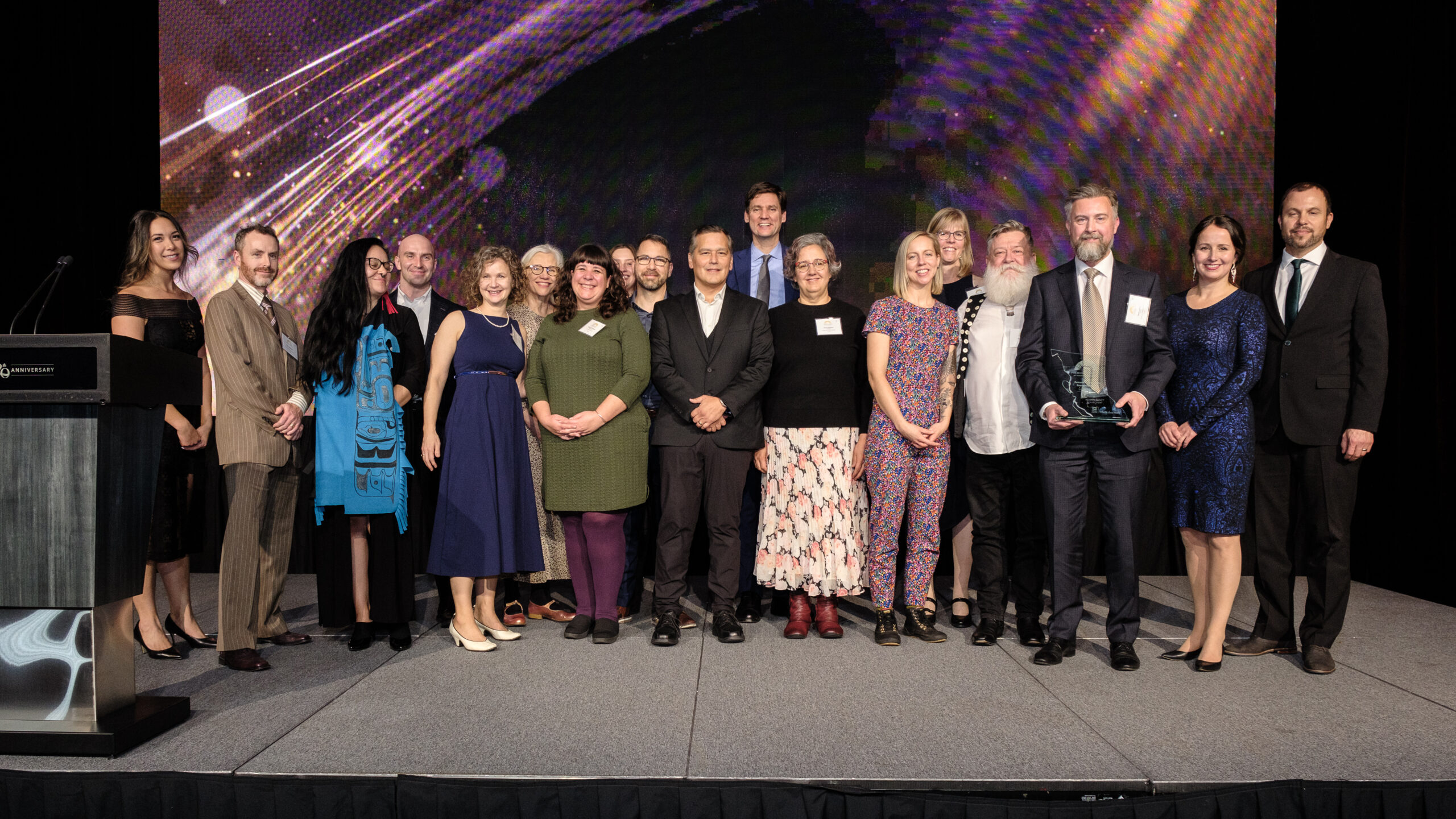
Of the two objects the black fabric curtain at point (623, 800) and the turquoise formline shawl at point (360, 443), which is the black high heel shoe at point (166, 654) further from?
the black fabric curtain at point (623, 800)

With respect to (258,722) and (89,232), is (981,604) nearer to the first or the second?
(258,722)

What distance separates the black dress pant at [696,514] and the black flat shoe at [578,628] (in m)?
0.29

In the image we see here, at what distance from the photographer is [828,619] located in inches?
132

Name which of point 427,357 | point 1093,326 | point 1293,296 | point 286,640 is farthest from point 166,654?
point 1293,296

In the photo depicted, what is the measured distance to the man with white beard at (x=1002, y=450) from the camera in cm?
327

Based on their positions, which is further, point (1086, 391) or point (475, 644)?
point (475, 644)

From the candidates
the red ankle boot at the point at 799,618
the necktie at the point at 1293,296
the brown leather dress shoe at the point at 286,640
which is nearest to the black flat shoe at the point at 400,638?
the brown leather dress shoe at the point at 286,640

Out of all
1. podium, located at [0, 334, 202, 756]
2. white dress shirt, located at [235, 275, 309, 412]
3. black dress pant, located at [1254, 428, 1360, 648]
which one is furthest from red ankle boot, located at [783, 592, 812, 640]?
podium, located at [0, 334, 202, 756]

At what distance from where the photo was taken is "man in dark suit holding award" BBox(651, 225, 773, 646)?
331cm

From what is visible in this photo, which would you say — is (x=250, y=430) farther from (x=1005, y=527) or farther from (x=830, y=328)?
(x=1005, y=527)

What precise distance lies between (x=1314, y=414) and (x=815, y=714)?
7.15 feet

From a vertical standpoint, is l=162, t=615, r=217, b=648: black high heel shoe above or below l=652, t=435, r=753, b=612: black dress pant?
below

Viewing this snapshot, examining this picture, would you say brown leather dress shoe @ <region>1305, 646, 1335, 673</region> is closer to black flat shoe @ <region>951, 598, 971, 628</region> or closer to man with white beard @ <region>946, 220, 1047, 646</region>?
man with white beard @ <region>946, 220, 1047, 646</region>

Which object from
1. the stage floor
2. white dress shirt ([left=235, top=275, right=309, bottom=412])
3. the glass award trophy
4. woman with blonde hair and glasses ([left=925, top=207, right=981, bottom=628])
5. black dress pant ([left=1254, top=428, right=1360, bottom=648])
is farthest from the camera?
woman with blonde hair and glasses ([left=925, top=207, right=981, bottom=628])
